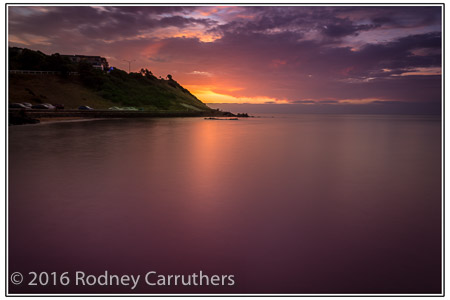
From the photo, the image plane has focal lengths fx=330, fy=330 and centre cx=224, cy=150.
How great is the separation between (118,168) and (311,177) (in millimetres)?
9969

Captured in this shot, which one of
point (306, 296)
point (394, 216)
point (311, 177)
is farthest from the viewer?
point (311, 177)

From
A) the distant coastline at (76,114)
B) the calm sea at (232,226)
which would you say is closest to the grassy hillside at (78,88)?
the distant coastline at (76,114)

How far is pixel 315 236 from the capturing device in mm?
8195

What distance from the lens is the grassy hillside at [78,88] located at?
3845 inches

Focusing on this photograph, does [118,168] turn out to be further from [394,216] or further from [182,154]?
[394,216]

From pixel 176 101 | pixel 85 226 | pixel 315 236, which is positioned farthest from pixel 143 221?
pixel 176 101

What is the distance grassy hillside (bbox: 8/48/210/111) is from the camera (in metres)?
97.7

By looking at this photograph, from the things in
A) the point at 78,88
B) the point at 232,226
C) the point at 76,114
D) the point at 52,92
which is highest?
the point at 78,88

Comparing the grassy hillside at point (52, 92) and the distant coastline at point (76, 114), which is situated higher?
the grassy hillside at point (52, 92)

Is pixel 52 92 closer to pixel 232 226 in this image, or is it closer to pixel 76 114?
pixel 76 114

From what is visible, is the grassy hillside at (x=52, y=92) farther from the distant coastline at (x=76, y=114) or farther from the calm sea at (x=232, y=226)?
the calm sea at (x=232, y=226)

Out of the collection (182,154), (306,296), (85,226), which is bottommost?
(306,296)

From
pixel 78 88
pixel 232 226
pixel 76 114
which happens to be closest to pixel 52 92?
pixel 78 88

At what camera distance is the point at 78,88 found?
11350 cm
